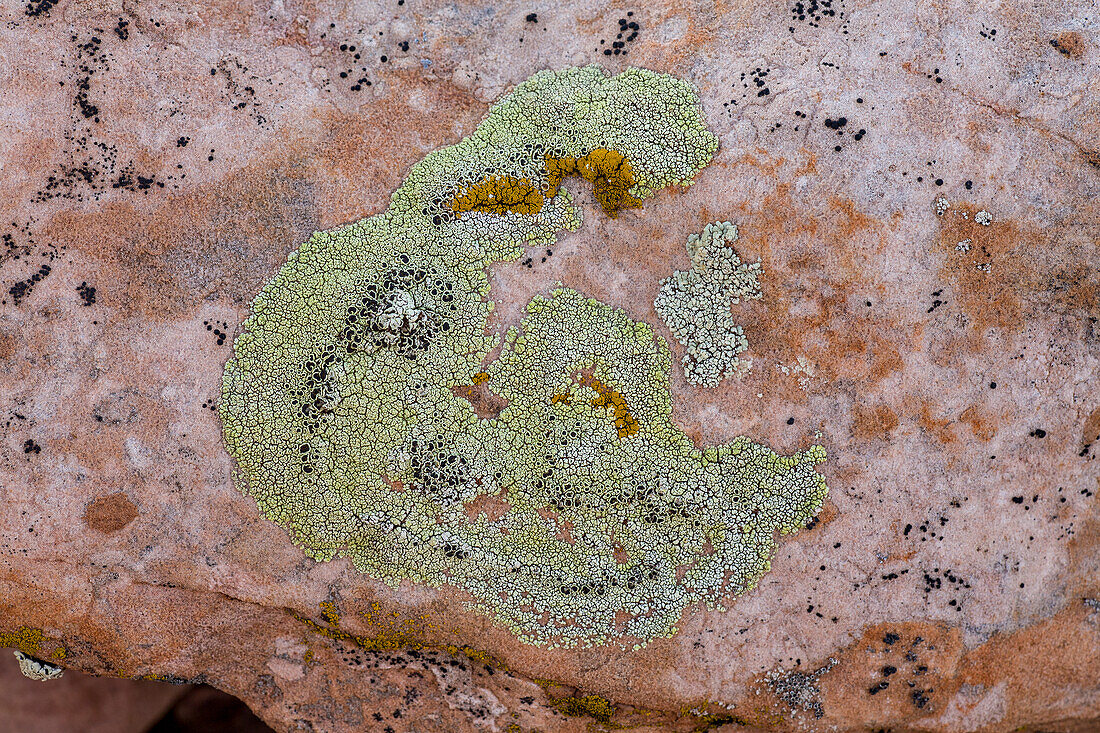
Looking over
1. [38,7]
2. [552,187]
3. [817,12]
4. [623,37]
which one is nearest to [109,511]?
[38,7]

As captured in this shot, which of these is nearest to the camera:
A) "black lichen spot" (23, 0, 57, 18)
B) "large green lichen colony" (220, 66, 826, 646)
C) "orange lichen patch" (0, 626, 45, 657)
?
"large green lichen colony" (220, 66, 826, 646)

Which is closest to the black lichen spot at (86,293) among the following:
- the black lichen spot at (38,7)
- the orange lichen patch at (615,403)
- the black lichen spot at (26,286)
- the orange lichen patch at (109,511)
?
the black lichen spot at (26,286)

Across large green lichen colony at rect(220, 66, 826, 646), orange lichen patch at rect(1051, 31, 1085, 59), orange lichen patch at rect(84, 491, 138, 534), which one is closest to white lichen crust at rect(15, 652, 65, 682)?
orange lichen patch at rect(84, 491, 138, 534)

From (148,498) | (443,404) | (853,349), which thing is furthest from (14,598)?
(853,349)

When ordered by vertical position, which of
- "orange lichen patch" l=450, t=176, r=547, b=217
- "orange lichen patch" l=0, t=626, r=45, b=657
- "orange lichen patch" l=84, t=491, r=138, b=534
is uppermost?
"orange lichen patch" l=450, t=176, r=547, b=217

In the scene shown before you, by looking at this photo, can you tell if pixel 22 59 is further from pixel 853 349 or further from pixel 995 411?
pixel 995 411

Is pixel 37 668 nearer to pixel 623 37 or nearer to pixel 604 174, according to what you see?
pixel 604 174

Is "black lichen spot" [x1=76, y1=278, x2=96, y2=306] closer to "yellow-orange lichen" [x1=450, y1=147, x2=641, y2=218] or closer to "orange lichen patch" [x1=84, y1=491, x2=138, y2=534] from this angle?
"orange lichen patch" [x1=84, y1=491, x2=138, y2=534]

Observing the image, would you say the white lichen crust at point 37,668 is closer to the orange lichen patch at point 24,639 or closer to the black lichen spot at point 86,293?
the orange lichen patch at point 24,639
